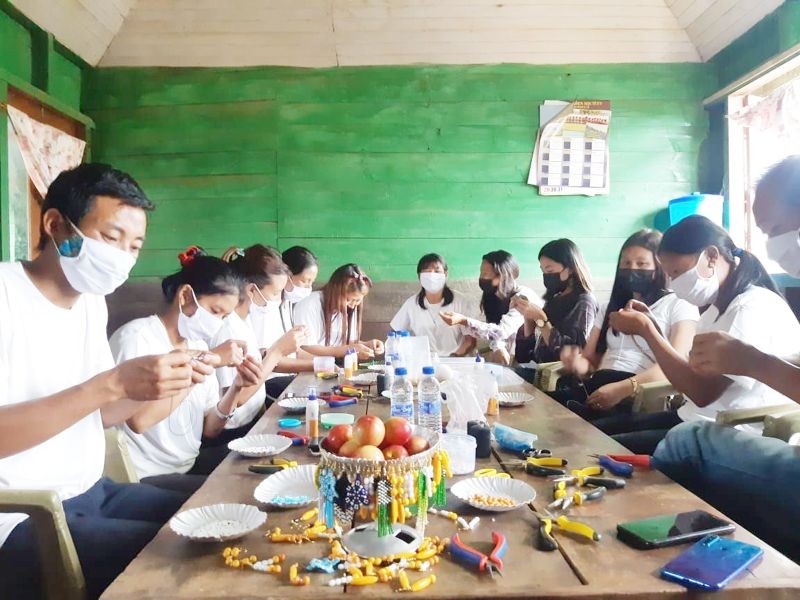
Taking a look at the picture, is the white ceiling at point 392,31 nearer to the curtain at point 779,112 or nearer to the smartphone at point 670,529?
the curtain at point 779,112

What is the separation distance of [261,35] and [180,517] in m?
3.85

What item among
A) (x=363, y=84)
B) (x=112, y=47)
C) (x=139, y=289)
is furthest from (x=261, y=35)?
(x=139, y=289)

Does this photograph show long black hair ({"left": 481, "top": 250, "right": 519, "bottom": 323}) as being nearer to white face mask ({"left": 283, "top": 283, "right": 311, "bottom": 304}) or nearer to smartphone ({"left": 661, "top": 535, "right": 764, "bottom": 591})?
white face mask ({"left": 283, "top": 283, "right": 311, "bottom": 304})

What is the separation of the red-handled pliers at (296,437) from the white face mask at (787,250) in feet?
4.72

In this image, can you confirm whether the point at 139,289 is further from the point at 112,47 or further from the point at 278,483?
the point at 278,483

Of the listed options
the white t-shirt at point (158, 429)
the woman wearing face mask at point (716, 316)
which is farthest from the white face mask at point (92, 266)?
the woman wearing face mask at point (716, 316)

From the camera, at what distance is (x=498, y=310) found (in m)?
3.79

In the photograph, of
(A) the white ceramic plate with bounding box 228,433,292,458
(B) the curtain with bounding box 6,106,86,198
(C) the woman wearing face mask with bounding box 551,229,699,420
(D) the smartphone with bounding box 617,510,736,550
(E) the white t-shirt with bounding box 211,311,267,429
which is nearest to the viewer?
(D) the smartphone with bounding box 617,510,736,550

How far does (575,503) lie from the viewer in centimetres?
116

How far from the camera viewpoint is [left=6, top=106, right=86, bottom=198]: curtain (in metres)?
3.37

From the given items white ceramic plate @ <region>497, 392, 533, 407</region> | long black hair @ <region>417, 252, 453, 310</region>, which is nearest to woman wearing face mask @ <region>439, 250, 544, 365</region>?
long black hair @ <region>417, 252, 453, 310</region>

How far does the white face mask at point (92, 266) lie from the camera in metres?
1.39

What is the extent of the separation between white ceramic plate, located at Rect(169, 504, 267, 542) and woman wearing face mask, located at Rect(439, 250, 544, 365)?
8.23ft

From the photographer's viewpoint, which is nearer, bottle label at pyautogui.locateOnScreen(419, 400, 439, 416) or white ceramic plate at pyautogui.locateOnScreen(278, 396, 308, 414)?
bottle label at pyautogui.locateOnScreen(419, 400, 439, 416)
